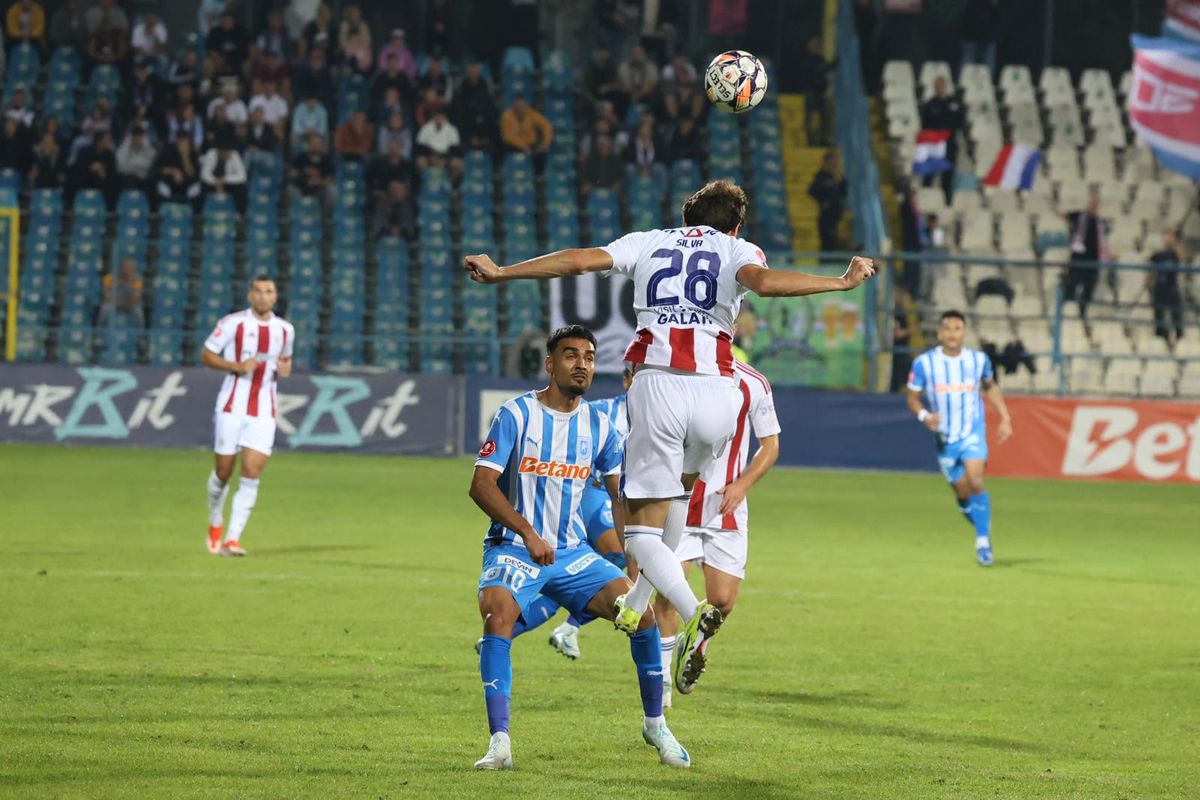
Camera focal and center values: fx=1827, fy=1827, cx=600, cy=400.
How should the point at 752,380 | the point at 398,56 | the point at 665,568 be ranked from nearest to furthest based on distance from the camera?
1. the point at 665,568
2. the point at 752,380
3. the point at 398,56

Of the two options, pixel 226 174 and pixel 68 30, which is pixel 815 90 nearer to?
pixel 226 174

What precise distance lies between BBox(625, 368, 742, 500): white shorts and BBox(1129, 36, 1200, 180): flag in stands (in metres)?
21.7

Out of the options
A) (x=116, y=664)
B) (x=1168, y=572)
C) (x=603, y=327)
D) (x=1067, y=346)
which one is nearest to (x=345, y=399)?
(x=603, y=327)

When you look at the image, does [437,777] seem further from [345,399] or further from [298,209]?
[298,209]

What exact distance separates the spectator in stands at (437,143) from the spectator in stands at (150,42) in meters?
5.02

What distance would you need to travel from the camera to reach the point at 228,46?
30.3 m

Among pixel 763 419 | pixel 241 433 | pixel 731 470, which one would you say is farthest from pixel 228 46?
pixel 763 419

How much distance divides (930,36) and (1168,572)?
2141cm

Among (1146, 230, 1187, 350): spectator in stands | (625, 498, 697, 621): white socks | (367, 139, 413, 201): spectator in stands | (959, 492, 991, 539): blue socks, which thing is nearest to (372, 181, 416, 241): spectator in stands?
(367, 139, 413, 201): spectator in stands

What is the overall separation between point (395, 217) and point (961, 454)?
13740 millimetres

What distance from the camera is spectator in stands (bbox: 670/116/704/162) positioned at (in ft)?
98.7

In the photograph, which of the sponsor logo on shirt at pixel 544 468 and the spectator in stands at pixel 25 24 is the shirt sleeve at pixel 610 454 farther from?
the spectator in stands at pixel 25 24

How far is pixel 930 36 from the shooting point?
3522 centimetres

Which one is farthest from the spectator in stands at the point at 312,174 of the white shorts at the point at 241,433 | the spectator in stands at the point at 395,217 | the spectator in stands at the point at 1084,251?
the white shorts at the point at 241,433
